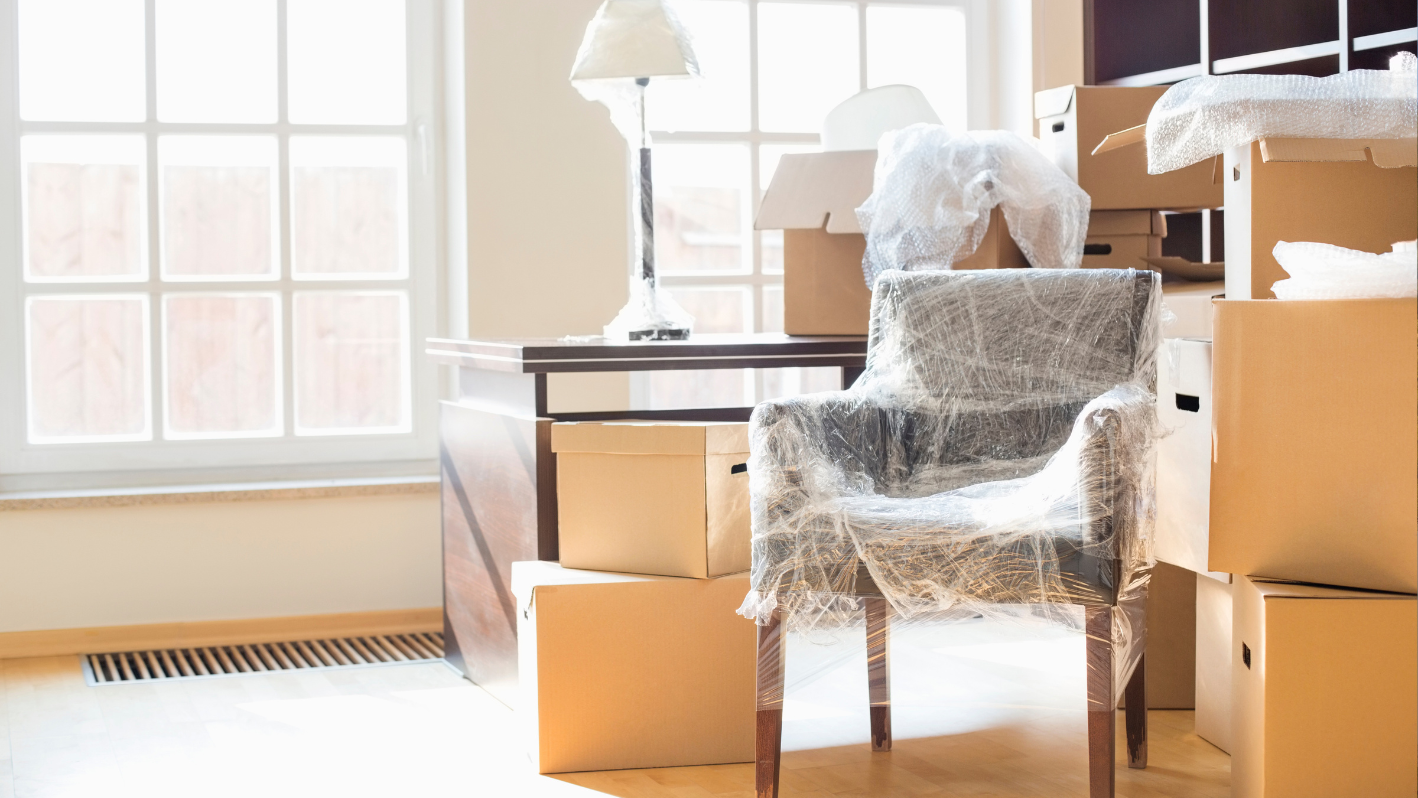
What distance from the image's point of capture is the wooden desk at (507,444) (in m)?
2.20

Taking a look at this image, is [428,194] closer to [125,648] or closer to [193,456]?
[193,456]

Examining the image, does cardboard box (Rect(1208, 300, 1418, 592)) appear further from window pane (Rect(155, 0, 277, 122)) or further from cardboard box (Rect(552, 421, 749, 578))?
window pane (Rect(155, 0, 277, 122))

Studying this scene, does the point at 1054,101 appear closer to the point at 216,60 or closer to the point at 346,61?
the point at 346,61

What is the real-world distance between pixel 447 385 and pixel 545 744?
1353 mm

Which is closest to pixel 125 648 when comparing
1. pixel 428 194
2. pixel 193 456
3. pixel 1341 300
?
pixel 193 456

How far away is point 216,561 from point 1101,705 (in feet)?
6.63

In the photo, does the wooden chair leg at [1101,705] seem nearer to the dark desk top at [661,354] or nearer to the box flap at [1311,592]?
the box flap at [1311,592]

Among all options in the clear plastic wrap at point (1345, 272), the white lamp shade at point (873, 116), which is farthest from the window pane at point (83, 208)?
the clear plastic wrap at point (1345, 272)

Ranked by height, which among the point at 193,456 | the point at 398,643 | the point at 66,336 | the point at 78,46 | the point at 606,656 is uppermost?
the point at 78,46

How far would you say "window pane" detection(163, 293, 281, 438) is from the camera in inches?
120

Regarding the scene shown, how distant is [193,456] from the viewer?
306 cm

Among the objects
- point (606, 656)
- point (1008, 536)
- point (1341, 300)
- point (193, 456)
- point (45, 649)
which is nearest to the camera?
point (1341, 300)

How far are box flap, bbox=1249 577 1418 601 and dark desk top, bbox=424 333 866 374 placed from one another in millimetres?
881

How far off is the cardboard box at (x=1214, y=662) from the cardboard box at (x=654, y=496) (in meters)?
0.73
